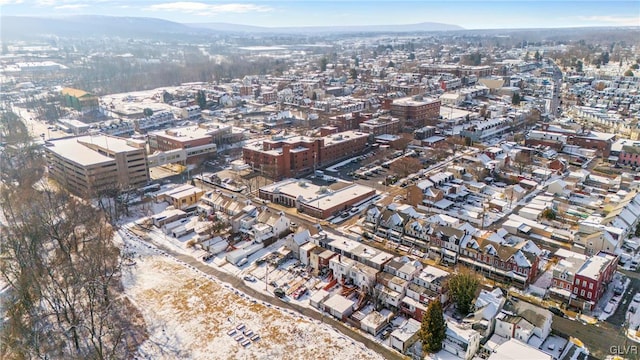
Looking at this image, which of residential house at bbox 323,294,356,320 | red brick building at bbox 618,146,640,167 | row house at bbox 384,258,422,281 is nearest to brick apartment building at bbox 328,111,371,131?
red brick building at bbox 618,146,640,167

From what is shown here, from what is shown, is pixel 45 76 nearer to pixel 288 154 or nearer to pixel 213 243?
pixel 288 154

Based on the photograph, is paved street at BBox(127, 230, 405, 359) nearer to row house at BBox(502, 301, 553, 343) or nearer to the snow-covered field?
the snow-covered field

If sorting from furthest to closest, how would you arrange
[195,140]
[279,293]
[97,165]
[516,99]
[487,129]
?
[516,99] → [487,129] → [195,140] → [97,165] → [279,293]

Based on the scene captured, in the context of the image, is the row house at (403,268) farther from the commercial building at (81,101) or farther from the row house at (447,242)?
the commercial building at (81,101)

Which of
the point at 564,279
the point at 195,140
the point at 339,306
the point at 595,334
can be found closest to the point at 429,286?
the point at 339,306

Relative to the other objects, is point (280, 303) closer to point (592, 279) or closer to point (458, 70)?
point (592, 279)

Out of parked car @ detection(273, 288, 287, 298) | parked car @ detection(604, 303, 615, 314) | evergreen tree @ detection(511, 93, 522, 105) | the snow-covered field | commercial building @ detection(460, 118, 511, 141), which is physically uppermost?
evergreen tree @ detection(511, 93, 522, 105)
